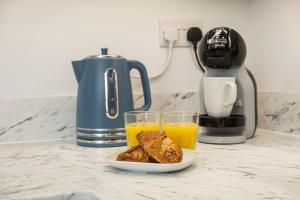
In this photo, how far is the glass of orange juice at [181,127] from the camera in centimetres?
97

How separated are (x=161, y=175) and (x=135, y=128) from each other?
0.20 m

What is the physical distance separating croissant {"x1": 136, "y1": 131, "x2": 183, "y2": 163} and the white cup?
13.1 inches

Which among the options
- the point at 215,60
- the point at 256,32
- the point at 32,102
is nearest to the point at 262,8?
the point at 256,32

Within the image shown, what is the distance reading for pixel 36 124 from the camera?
4.01 feet

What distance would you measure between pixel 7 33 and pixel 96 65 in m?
0.28

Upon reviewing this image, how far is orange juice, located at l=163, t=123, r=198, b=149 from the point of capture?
3.19 feet

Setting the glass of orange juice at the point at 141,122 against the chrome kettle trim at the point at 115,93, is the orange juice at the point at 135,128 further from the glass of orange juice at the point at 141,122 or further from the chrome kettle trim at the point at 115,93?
the chrome kettle trim at the point at 115,93

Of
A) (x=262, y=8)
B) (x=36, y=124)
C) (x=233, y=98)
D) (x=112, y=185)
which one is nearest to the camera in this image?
(x=112, y=185)

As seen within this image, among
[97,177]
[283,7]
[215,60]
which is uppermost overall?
[283,7]

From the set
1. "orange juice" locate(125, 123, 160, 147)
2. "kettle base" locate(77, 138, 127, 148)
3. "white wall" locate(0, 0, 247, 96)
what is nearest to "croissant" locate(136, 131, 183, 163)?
"orange juice" locate(125, 123, 160, 147)

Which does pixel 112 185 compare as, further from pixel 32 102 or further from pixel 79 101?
pixel 32 102

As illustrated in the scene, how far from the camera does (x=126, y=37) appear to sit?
1.33 meters

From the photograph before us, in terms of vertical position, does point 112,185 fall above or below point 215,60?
below

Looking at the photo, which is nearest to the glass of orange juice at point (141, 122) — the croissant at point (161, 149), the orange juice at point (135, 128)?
the orange juice at point (135, 128)
